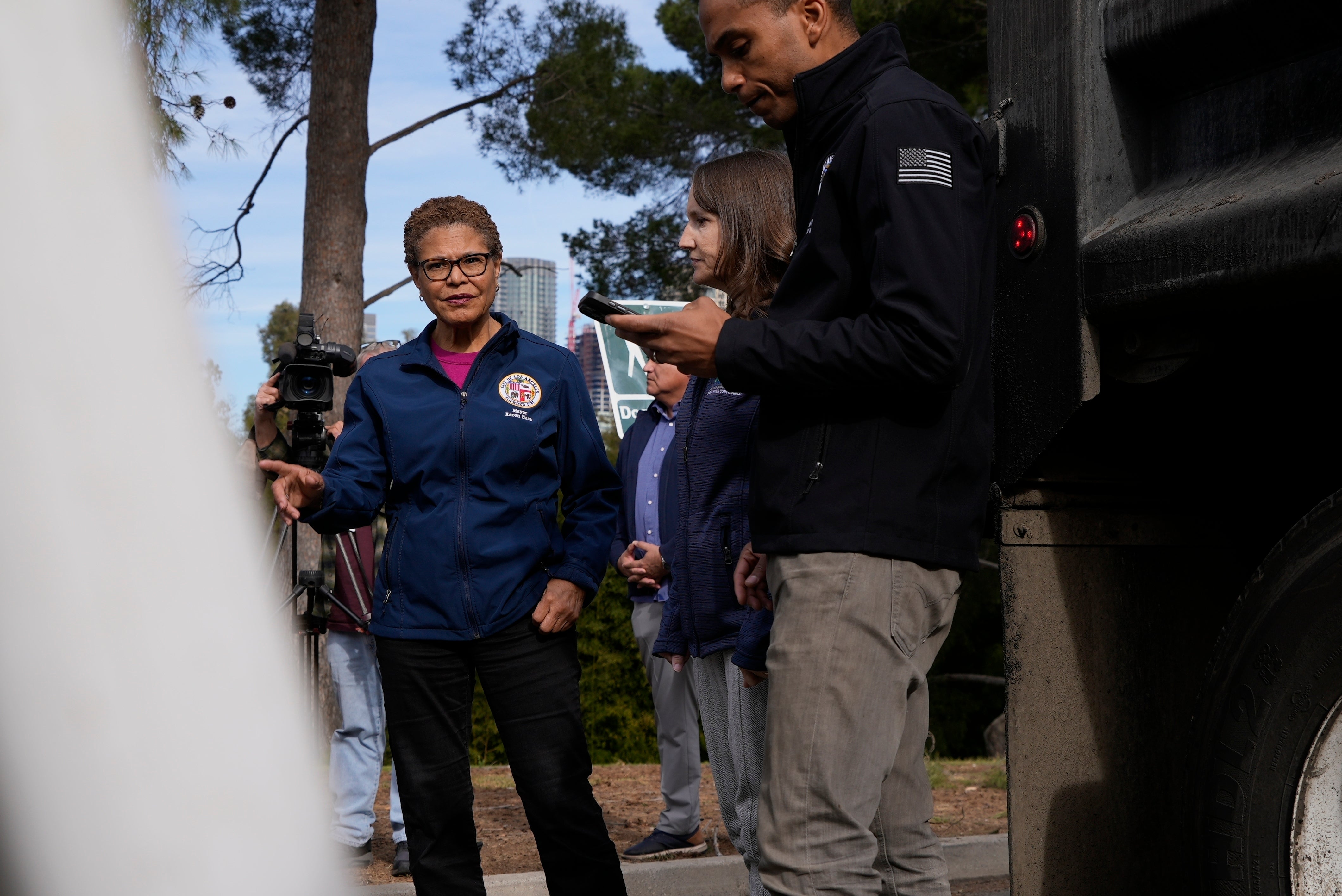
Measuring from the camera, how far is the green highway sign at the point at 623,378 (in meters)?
7.87

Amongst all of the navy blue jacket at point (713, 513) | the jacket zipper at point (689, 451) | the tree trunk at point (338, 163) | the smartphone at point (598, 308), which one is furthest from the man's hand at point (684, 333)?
the tree trunk at point (338, 163)

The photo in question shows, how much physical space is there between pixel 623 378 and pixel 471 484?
4.86 meters

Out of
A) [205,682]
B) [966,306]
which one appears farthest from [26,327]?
[966,306]

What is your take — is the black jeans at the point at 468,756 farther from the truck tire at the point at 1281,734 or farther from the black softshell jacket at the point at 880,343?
the truck tire at the point at 1281,734

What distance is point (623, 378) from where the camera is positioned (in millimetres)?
7949

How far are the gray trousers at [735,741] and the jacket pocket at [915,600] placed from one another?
29.7 inches

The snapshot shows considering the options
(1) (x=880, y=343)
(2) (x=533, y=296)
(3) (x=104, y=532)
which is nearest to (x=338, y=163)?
(1) (x=880, y=343)

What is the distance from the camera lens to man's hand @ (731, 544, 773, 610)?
91.0 inches

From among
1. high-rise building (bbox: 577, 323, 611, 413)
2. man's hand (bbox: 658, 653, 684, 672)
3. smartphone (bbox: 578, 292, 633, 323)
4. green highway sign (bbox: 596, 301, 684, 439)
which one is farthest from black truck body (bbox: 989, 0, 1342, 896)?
high-rise building (bbox: 577, 323, 611, 413)

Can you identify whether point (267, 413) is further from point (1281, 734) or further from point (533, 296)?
point (533, 296)

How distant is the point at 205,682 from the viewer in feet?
5.28

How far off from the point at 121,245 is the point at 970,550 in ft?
4.30

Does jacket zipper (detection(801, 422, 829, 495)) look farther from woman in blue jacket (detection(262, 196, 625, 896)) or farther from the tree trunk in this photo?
the tree trunk

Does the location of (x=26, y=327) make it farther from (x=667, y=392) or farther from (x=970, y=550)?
(x=667, y=392)
